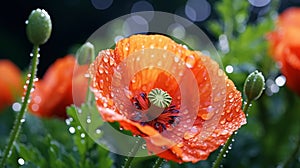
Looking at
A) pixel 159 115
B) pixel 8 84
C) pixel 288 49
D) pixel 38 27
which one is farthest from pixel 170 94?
pixel 8 84

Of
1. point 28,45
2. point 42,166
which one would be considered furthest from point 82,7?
point 42,166

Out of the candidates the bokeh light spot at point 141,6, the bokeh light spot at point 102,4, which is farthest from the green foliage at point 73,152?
the bokeh light spot at point 102,4

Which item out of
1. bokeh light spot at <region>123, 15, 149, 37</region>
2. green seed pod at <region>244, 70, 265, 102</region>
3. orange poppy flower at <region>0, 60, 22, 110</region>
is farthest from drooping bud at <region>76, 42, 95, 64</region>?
bokeh light spot at <region>123, 15, 149, 37</region>

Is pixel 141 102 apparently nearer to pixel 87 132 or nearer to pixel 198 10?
pixel 87 132

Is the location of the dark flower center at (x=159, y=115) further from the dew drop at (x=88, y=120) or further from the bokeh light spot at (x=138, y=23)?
the bokeh light spot at (x=138, y=23)

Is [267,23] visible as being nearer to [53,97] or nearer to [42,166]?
[53,97]
